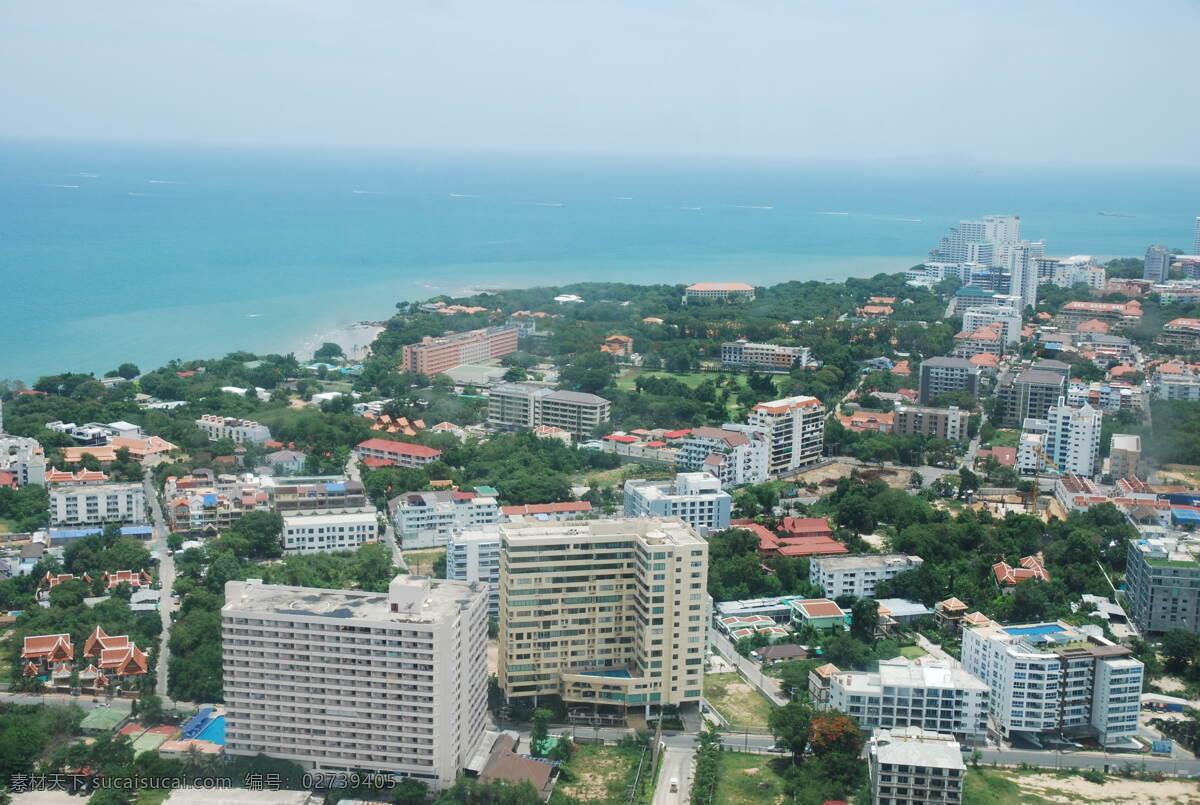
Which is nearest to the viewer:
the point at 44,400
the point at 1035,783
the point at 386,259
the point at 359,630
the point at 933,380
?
the point at 359,630

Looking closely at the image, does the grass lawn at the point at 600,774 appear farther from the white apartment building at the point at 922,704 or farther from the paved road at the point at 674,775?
the white apartment building at the point at 922,704

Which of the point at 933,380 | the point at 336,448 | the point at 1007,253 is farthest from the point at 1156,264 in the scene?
the point at 336,448

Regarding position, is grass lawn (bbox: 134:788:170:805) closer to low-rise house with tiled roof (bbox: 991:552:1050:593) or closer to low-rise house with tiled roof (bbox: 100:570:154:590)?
low-rise house with tiled roof (bbox: 100:570:154:590)

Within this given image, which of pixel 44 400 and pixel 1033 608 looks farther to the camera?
pixel 44 400

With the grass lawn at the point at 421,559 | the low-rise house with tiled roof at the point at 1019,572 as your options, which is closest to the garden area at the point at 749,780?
the low-rise house with tiled roof at the point at 1019,572

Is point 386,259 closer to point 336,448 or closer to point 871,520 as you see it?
point 336,448

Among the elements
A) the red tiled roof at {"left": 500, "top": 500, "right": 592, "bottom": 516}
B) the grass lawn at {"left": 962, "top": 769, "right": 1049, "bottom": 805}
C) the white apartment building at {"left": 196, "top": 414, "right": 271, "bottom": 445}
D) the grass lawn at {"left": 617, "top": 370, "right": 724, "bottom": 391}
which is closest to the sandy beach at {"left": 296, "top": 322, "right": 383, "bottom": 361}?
the grass lawn at {"left": 617, "top": 370, "right": 724, "bottom": 391}

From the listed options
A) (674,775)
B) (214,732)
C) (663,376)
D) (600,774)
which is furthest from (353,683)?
(663,376)
